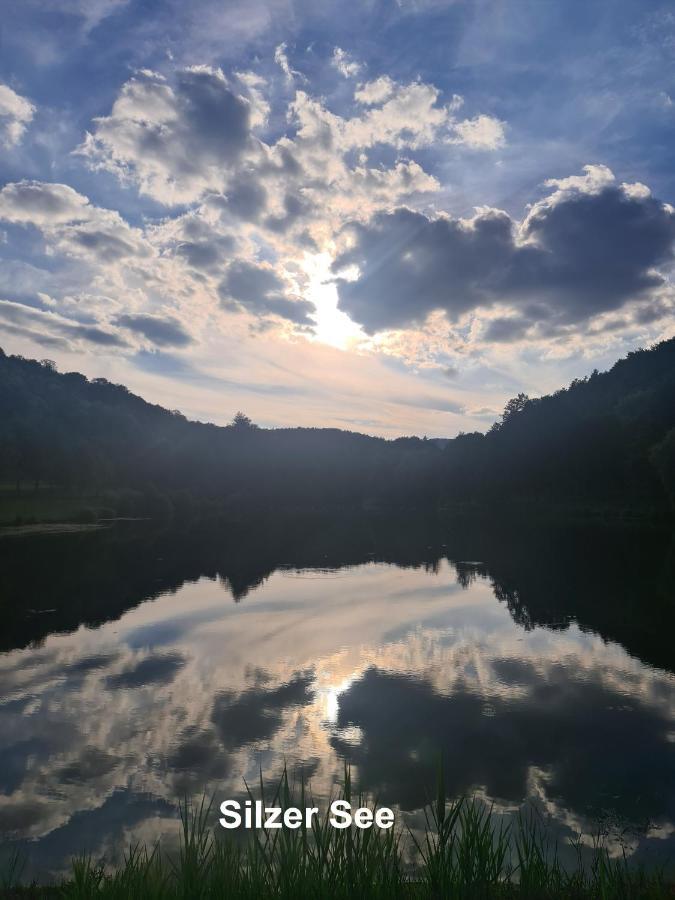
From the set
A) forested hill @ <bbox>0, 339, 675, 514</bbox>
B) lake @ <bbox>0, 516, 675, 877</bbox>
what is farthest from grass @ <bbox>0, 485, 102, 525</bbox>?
lake @ <bbox>0, 516, 675, 877</bbox>

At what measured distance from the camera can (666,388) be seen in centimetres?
10900

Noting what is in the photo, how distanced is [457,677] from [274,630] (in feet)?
33.2

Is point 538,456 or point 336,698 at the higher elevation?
point 538,456

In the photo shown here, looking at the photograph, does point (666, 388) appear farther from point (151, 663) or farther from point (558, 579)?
point (151, 663)

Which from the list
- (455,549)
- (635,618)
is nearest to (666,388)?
(455,549)

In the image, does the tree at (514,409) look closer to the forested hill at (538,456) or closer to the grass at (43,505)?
the forested hill at (538,456)

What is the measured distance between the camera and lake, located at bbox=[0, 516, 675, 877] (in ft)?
41.0

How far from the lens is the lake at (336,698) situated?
12492 mm

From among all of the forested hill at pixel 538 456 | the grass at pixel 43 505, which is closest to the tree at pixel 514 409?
the forested hill at pixel 538 456

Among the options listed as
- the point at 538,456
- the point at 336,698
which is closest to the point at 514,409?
the point at 538,456

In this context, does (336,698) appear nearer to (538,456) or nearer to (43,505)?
(43,505)

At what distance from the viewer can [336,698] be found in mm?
19172

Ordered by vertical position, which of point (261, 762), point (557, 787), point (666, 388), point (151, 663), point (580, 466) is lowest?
point (151, 663)

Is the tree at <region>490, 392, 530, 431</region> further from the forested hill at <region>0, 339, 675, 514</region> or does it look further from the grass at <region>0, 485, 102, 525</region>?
the grass at <region>0, 485, 102, 525</region>
